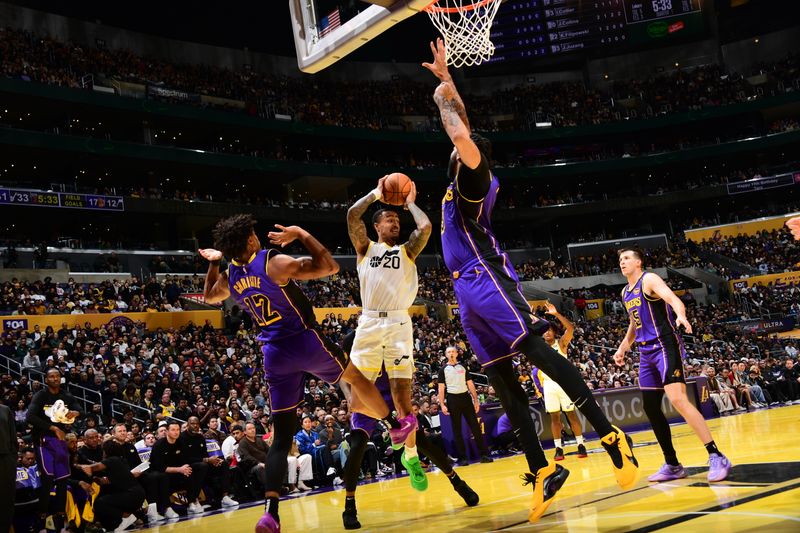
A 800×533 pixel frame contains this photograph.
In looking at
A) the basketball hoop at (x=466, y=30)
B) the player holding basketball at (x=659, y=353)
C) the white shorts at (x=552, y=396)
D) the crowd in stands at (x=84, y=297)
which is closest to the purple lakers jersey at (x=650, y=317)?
the player holding basketball at (x=659, y=353)

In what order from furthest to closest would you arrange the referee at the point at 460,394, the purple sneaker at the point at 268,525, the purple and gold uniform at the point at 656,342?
the referee at the point at 460,394
the purple and gold uniform at the point at 656,342
the purple sneaker at the point at 268,525

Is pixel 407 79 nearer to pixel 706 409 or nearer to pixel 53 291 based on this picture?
pixel 53 291

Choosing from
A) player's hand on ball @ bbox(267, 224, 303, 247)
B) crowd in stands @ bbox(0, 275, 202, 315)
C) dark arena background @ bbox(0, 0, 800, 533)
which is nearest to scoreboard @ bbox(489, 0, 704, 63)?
dark arena background @ bbox(0, 0, 800, 533)

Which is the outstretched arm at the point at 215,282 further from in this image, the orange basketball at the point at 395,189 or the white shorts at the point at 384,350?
the orange basketball at the point at 395,189

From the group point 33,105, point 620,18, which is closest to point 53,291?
point 33,105

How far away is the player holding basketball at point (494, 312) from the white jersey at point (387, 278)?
3.84ft

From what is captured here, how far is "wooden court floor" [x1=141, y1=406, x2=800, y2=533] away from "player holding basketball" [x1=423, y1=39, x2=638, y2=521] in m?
0.36

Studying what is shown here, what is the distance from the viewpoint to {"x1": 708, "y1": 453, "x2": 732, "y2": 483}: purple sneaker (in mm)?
5625

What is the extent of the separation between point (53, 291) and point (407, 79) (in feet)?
100

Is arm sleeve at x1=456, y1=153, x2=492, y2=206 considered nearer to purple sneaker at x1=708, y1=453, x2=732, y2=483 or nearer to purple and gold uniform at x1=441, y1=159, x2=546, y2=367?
purple and gold uniform at x1=441, y1=159, x2=546, y2=367

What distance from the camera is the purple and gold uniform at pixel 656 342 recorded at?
6559 mm

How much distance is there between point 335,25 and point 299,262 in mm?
4077

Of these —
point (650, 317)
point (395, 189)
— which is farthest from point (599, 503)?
point (395, 189)

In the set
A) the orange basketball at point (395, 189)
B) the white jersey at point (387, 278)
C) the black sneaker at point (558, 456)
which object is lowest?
the black sneaker at point (558, 456)
